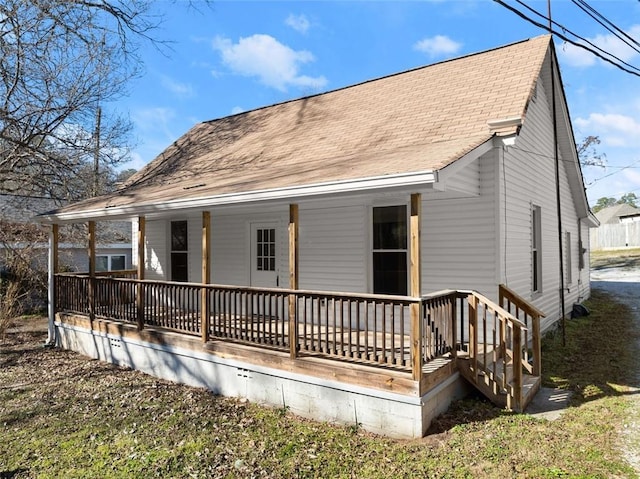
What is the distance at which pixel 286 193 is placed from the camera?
602 cm

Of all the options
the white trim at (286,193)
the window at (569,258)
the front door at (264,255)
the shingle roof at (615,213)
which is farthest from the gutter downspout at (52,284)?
the shingle roof at (615,213)

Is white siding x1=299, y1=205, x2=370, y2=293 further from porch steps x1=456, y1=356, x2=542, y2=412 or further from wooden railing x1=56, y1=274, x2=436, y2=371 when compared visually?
porch steps x1=456, y1=356, x2=542, y2=412

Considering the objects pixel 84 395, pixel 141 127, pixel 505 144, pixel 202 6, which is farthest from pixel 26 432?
pixel 141 127

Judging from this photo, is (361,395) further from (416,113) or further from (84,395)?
(416,113)

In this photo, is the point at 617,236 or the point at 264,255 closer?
the point at 264,255

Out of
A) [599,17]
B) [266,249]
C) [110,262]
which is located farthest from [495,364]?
[110,262]

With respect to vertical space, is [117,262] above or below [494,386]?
above

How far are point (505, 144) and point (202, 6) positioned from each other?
8.47m

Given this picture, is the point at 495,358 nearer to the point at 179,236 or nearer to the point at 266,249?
the point at 266,249

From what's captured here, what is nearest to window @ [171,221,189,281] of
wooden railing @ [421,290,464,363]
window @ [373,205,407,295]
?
window @ [373,205,407,295]

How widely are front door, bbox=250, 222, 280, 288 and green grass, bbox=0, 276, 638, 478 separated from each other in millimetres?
3042

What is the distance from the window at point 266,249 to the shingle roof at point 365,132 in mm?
1491

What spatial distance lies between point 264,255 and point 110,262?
1257cm

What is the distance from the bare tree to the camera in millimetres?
10922
